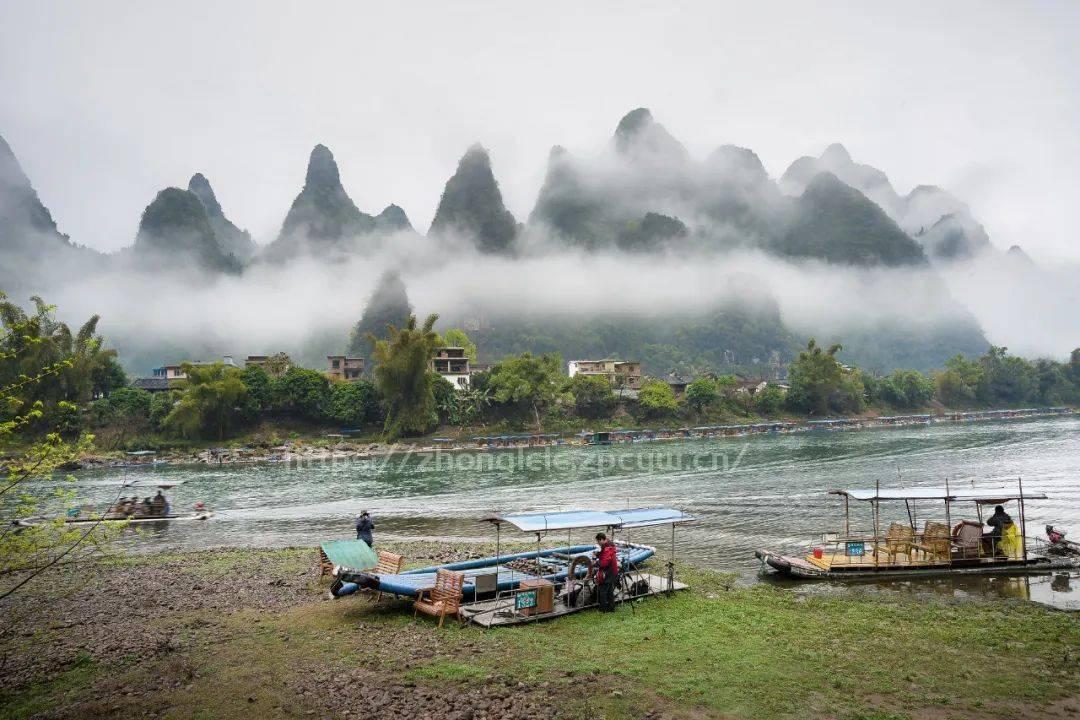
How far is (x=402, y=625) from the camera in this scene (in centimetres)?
1201

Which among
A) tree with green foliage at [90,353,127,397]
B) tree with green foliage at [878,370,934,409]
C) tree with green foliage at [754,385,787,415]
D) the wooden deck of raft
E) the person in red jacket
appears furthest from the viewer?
tree with green foliage at [878,370,934,409]

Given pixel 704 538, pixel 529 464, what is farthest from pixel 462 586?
pixel 529 464

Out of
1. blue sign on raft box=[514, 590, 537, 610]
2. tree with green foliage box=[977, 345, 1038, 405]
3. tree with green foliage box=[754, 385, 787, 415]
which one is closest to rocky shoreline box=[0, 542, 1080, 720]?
blue sign on raft box=[514, 590, 537, 610]

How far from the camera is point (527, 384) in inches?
3100

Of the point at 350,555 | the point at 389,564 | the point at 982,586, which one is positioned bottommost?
the point at 982,586

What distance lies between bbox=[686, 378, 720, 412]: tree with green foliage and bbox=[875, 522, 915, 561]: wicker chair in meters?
69.6

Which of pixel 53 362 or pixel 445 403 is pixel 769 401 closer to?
pixel 445 403

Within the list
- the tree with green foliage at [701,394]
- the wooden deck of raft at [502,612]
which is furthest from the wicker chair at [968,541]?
the tree with green foliage at [701,394]

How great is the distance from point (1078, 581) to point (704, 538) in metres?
10.0

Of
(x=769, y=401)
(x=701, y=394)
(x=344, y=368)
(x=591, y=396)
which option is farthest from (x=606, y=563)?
(x=344, y=368)

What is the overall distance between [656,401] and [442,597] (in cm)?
7502

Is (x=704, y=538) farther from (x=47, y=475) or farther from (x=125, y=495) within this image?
(x=125, y=495)

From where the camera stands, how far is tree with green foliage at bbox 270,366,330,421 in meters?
71.3

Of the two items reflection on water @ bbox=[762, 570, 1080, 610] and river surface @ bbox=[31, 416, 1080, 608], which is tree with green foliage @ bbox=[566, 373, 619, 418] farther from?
reflection on water @ bbox=[762, 570, 1080, 610]
